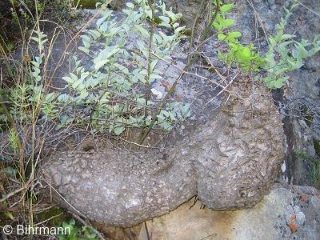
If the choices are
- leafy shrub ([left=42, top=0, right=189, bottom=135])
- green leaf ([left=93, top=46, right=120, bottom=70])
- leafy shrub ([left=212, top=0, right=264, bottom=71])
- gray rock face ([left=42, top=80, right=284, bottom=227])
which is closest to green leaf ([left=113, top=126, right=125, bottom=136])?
leafy shrub ([left=42, top=0, right=189, bottom=135])

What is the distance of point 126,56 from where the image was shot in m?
2.48

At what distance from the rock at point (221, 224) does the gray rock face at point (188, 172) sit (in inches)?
5.9

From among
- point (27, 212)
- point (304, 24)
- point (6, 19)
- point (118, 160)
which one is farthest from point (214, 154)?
point (304, 24)

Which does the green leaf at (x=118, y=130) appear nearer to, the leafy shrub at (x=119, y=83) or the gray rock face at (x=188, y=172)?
the leafy shrub at (x=119, y=83)

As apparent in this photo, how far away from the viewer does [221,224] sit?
2529 mm

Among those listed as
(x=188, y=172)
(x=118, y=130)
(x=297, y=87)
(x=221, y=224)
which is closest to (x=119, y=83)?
(x=118, y=130)

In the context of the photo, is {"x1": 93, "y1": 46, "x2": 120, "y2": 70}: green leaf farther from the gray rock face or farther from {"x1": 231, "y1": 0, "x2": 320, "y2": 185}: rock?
{"x1": 231, "y1": 0, "x2": 320, "y2": 185}: rock

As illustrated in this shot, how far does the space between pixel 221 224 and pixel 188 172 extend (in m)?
0.40

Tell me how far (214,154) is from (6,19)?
1.75 m

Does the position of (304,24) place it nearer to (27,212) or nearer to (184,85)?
(184,85)

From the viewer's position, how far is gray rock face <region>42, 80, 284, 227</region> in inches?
90.4

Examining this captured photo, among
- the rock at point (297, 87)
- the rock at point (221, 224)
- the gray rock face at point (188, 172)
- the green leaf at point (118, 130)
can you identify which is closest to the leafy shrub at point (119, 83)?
the green leaf at point (118, 130)

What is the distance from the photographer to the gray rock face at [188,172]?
7.54 feet

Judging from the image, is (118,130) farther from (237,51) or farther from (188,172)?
(237,51)
